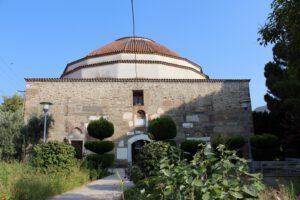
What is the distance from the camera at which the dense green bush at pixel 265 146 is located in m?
14.5

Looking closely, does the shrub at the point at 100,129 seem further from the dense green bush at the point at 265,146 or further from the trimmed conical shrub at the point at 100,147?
the dense green bush at the point at 265,146

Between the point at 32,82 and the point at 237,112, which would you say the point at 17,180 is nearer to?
the point at 32,82

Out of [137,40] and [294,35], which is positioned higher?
[137,40]

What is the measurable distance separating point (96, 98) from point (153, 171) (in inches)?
472

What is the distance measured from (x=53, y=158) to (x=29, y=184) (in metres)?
2.86

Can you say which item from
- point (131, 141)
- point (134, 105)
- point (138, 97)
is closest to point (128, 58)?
point (138, 97)

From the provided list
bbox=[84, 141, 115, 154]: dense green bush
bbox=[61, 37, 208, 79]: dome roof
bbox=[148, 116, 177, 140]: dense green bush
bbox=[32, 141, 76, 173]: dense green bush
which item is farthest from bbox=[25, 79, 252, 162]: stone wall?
bbox=[32, 141, 76, 173]: dense green bush

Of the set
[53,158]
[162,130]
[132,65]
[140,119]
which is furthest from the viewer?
[132,65]

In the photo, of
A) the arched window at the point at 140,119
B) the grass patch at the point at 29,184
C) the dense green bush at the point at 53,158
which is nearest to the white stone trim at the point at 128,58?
the arched window at the point at 140,119

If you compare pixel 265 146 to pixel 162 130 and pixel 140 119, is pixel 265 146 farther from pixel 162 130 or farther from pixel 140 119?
pixel 140 119

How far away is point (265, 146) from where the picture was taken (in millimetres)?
14633

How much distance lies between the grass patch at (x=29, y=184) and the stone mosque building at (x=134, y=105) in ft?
29.0

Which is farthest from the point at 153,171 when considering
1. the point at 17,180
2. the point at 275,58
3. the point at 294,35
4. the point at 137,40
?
the point at 137,40

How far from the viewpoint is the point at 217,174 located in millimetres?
2900
